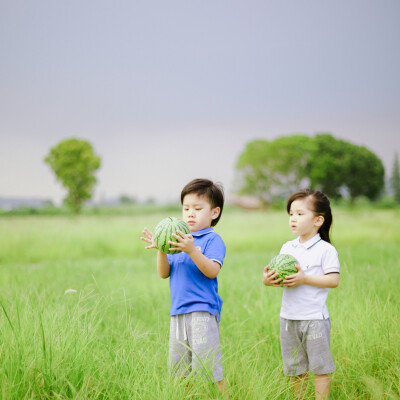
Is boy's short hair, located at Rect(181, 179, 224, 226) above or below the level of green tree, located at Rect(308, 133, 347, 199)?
below

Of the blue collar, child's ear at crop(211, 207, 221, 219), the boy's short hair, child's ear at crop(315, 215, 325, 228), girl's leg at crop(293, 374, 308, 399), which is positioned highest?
the boy's short hair

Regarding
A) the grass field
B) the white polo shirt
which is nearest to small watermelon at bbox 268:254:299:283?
the white polo shirt

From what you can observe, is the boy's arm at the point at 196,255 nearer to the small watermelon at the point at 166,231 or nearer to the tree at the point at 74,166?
the small watermelon at the point at 166,231

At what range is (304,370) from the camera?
3.24 m

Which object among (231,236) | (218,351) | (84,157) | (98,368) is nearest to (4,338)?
(98,368)

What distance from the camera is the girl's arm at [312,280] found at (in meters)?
3.02

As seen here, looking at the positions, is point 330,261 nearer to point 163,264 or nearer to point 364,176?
point 163,264

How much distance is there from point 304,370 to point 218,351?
2.49ft

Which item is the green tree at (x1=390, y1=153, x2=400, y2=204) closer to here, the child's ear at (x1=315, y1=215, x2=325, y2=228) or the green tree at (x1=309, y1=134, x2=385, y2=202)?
the green tree at (x1=309, y1=134, x2=385, y2=202)

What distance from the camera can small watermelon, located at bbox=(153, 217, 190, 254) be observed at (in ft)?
9.32

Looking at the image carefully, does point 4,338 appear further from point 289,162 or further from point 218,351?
point 289,162

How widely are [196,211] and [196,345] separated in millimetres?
971

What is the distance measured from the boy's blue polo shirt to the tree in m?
32.0

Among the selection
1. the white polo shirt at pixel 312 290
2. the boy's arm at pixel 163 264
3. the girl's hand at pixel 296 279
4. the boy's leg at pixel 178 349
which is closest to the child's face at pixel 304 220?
the white polo shirt at pixel 312 290
